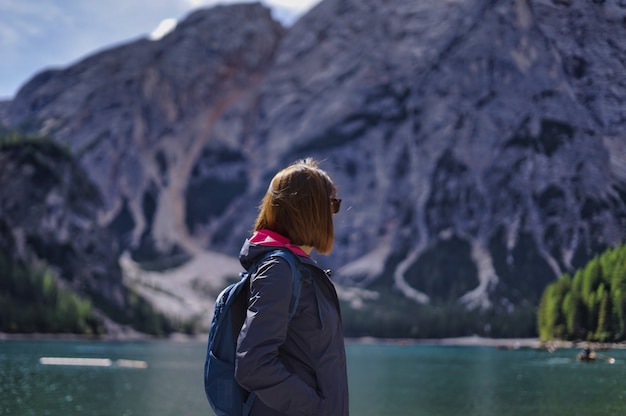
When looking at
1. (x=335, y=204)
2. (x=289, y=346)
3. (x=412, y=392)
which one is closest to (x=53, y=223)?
(x=412, y=392)

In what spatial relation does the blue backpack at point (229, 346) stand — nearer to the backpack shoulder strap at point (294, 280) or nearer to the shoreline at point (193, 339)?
the backpack shoulder strap at point (294, 280)

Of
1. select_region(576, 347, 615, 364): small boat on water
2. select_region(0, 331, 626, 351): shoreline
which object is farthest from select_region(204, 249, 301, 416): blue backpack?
select_region(0, 331, 626, 351): shoreline

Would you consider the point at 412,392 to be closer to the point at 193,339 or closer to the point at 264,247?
the point at 264,247

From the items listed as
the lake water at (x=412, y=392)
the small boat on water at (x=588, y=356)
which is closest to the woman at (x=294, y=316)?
the lake water at (x=412, y=392)

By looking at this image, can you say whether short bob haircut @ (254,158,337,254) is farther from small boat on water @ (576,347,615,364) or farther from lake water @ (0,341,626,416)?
small boat on water @ (576,347,615,364)

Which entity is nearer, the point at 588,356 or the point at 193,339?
the point at 588,356

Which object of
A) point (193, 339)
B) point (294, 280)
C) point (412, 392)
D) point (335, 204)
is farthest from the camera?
point (193, 339)

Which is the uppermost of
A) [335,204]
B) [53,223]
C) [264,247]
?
[53,223]

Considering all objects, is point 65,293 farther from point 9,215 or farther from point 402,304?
point 402,304

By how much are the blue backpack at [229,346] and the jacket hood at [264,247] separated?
0.07 m

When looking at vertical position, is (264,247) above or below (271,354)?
above

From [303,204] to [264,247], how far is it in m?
0.51

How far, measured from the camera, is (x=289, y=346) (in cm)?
559

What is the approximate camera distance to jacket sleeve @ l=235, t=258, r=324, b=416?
5.23m
